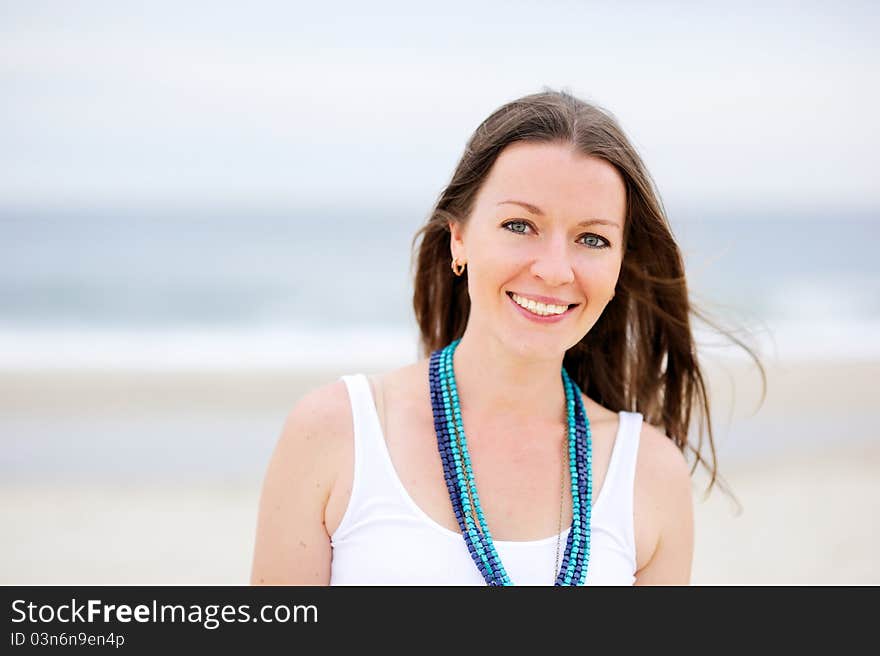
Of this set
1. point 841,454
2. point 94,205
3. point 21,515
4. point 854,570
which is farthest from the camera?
point 94,205

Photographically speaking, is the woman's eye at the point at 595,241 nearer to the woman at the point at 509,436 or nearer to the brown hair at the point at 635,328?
the woman at the point at 509,436

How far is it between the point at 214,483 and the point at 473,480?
5700mm

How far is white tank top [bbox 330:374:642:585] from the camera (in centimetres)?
312

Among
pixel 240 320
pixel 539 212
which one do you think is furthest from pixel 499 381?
pixel 240 320

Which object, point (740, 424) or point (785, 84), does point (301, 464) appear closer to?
point (740, 424)

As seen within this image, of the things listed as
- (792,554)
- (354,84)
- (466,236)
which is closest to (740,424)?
(792,554)

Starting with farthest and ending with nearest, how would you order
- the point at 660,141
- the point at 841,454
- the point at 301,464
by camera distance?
1. the point at 660,141
2. the point at 841,454
3. the point at 301,464

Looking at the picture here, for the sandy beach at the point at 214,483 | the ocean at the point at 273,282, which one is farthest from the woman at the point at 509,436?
the ocean at the point at 273,282

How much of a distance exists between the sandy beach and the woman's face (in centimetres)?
384

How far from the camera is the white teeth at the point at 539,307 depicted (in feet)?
10.5

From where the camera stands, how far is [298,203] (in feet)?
95.2

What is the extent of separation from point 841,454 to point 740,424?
44.3 inches

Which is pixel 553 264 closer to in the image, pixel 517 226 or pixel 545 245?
pixel 545 245

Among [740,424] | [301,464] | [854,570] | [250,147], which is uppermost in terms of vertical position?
[250,147]
